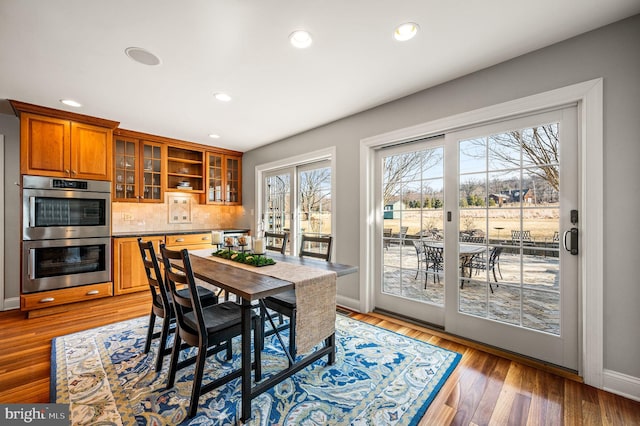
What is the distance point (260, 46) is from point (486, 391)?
9.46ft

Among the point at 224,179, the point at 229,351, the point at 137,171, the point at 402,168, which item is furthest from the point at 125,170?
the point at 402,168

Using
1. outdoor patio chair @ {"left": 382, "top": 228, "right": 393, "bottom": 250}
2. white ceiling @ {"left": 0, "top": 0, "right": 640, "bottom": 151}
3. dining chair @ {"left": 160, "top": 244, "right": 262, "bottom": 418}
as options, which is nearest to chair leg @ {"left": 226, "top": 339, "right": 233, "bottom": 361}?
dining chair @ {"left": 160, "top": 244, "right": 262, "bottom": 418}

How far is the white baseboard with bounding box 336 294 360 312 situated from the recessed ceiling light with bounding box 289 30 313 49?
2.69 metres

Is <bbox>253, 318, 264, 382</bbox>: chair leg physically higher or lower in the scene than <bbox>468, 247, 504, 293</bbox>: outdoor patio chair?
lower

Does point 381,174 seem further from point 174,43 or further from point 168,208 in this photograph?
point 168,208

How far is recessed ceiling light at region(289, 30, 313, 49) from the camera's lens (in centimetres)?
193

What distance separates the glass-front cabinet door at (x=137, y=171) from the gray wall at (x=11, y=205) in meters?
1.01

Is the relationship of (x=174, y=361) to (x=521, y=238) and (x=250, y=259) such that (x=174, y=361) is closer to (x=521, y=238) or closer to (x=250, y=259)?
(x=250, y=259)

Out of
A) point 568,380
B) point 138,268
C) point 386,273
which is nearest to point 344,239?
point 386,273

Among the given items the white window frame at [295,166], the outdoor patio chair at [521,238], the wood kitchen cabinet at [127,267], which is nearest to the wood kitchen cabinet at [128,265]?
the wood kitchen cabinet at [127,267]

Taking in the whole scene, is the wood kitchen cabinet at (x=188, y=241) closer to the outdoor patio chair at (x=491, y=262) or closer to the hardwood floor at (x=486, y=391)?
the hardwood floor at (x=486, y=391)

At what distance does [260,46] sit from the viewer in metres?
2.07

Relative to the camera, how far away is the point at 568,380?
1939 mm

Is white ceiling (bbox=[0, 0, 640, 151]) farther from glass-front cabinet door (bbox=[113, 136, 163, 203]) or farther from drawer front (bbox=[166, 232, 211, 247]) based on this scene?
drawer front (bbox=[166, 232, 211, 247])
